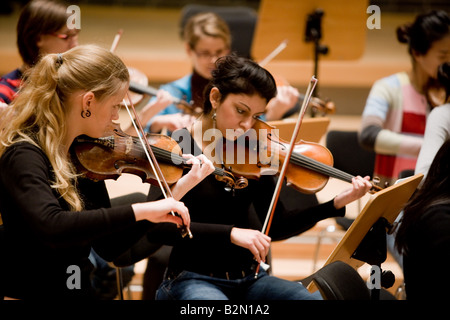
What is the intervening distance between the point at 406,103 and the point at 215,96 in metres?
1.17

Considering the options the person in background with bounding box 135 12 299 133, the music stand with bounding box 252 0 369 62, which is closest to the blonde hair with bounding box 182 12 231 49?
the person in background with bounding box 135 12 299 133

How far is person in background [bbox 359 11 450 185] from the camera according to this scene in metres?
2.29

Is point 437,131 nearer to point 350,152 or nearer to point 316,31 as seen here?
point 350,152

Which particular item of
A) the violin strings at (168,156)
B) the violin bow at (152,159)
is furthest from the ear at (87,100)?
the violin strings at (168,156)

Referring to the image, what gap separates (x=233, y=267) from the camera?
5.56 feet

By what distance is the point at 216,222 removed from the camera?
171 centimetres

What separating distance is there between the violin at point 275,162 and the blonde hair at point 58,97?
45cm

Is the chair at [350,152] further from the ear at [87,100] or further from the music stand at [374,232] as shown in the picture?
the ear at [87,100]

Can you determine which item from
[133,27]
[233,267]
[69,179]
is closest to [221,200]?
[233,267]

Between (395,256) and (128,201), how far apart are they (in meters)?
1.02

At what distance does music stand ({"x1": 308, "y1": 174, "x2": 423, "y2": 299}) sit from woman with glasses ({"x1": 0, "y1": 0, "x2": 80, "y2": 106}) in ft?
3.95

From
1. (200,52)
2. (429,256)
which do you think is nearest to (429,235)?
(429,256)

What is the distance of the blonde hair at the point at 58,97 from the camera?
4.47ft

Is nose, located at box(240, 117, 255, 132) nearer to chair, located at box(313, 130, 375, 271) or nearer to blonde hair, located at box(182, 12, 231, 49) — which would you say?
chair, located at box(313, 130, 375, 271)
